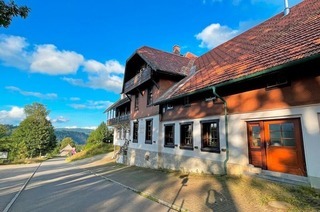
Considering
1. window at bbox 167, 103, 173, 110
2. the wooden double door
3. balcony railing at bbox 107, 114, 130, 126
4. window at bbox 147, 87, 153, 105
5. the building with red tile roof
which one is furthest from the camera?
balcony railing at bbox 107, 114, 130, 126

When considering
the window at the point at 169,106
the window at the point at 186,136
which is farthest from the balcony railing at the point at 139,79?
the window at the point at 186,136

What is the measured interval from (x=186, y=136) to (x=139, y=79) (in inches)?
299

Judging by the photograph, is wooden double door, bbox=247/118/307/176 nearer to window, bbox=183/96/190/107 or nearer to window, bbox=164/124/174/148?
window, bbox=183/96/190/107

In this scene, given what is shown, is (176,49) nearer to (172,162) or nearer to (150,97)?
(150,97)

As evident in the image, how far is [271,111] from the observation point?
7.70 metres

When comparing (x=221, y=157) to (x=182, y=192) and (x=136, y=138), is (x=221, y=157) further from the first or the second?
(x=136, y=138)

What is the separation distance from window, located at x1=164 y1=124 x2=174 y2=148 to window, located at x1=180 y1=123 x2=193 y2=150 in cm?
112

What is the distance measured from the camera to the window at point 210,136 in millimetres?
10046

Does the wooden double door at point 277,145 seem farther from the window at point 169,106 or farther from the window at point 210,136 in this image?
A: the window at point 169,106

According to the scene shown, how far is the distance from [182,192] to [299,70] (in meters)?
5.99

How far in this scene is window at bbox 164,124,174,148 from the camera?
13.9m

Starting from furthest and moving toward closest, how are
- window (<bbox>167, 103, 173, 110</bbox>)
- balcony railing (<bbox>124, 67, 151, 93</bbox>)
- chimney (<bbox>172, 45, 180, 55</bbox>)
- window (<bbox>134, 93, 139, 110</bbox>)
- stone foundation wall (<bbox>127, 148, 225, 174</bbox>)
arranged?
chimney (<bbox>172, 45, 180, 55</bbox>), window (<bbox>134, 93, 139, 110</bbox>), balcony railing (<bbox>124, 67, 151, 93</bbox>), window (<bbox>167, 103, 173, 110</bbox>), stone foundation wall (<bbox>127, 148, 225, 174</bbox>)

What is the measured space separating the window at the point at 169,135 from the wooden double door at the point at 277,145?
6.12 meters

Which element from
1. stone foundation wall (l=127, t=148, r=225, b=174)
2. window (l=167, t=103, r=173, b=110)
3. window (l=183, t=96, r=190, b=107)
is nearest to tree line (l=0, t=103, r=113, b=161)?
stone foundation wall (l=127, t=148, r=225, b=174)
